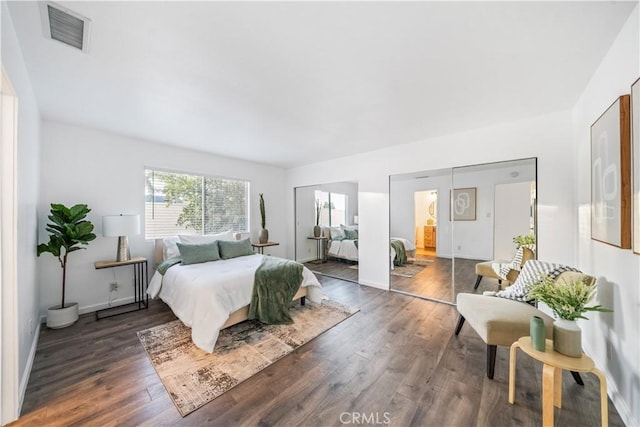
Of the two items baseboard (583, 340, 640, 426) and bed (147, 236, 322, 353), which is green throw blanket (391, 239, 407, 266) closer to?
bed (147, 236, 322, 353)

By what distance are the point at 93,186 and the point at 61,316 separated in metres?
1.64

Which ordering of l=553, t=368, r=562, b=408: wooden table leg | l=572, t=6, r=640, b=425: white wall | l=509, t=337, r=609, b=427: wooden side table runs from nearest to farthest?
l=509, t=337, r=609, b=427: wooden side table, l=572, t=6, r=640, b=425: white wall, l=553, t=368, r=562, b=408: wooden table leg

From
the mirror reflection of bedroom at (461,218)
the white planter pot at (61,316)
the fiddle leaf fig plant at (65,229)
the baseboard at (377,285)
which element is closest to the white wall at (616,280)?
the mirror reflection of bedroom at (461,218)

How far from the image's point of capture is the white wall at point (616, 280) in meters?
1.38

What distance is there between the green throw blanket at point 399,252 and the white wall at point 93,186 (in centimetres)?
411

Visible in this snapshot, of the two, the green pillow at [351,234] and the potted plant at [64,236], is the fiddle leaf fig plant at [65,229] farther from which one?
the green pillow at [351,234]

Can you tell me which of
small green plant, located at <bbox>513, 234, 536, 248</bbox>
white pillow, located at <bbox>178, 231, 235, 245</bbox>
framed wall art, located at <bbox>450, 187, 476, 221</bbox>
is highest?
framed wall art, located at <bbox>450, 187, 476, 221</bbox>

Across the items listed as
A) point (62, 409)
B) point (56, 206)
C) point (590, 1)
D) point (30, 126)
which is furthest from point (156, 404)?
point (590, 1)

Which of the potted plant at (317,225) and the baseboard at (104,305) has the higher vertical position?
the potted plant at (317,225)

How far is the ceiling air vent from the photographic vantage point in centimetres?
135

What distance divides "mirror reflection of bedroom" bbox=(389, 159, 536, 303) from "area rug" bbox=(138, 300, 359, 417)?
69.0 inches

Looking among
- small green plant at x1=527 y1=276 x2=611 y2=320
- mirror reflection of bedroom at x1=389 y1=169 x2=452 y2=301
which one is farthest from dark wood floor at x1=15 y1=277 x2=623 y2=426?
mirror reflection of bedroom at x1=389 y1=169 x2=452 y2=301

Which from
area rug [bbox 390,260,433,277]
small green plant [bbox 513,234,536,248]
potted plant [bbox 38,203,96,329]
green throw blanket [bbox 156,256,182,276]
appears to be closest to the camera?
potted plant [bbox 38,203,96,329]

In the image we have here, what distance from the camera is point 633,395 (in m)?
1.40
